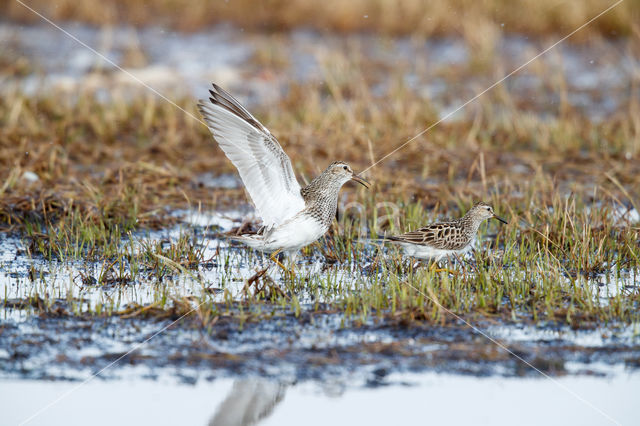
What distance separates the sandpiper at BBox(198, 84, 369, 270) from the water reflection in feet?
7.17

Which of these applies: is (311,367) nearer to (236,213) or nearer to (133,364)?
(133,364)

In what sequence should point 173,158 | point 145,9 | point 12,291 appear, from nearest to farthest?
1. point 12,291
2. point 173,158
3. point 145,9

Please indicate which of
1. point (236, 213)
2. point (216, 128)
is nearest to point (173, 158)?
point (236, 213)

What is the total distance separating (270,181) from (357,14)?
13000mm

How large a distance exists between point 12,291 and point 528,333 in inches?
156

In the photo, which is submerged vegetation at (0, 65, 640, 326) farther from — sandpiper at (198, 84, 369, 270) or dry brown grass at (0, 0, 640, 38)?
dry brown grass at (0, 0, 640, 38)

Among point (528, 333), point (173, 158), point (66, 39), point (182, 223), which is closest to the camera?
point (528, 333)

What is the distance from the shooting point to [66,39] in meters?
18.9

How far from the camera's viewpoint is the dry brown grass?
18.8 metres

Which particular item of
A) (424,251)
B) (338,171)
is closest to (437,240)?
(424,251)

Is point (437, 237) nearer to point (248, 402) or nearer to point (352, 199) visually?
point (352, 199)

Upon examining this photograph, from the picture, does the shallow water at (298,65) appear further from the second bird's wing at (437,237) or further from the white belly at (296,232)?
the white belly at (296,232)

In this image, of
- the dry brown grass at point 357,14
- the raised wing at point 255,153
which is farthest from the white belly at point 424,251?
the dry brown grass at point 357,14

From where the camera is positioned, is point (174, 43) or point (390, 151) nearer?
point (390, 151)
